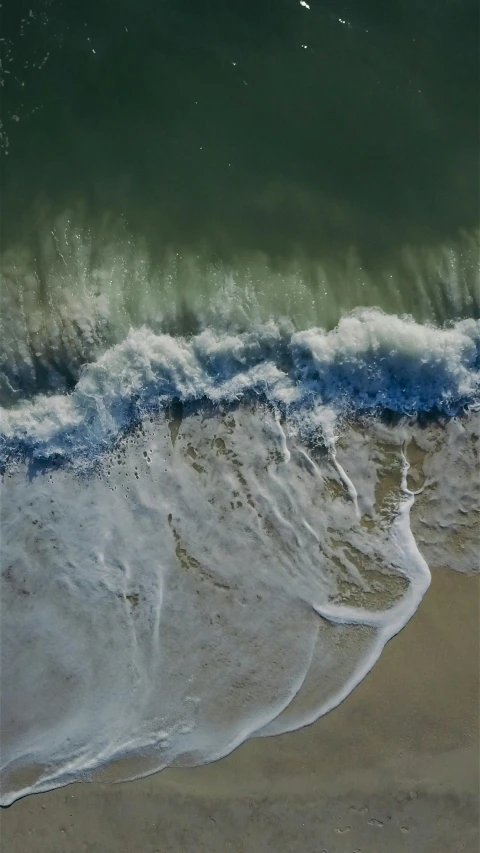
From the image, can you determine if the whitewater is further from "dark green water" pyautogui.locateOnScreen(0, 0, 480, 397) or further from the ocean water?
"dark green water" pyautogui.locateOnScreen(0, 0, 480, 397)

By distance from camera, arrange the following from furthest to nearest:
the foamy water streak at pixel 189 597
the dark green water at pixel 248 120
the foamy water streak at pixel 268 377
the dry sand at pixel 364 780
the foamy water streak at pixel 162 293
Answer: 1. the dark green water at pixel 248 120
2. the foamy water streak at pixel 162 293
3. the foamy water streak at pixel 268 377
4. the foamy water streak at pixel 189 597
5. the dry sand at pixel 364 780

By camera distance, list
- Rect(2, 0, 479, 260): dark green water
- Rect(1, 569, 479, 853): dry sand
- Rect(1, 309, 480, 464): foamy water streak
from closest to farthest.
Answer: Rect(1, 569, 479, 853): dry sand → Rect(1, 309, 480, 464): foamy water streak → Rect(2, 0, 479, 260): dark green water

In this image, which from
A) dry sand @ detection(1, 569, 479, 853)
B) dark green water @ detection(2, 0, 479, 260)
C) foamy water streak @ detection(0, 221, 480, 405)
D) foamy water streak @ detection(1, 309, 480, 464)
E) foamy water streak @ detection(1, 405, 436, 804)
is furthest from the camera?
dark green water @ detection(2, 0, 479, 260)

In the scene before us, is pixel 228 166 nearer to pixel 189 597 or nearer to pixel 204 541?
pixel 204 541

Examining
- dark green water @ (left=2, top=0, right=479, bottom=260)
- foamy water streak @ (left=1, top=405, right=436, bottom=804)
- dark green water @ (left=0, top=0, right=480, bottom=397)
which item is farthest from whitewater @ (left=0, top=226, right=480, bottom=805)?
dark green water @ (left=2, top=0, right=479, bottom=260)

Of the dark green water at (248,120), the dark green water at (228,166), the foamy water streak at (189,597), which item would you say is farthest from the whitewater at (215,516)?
the dark green water at (248,120)

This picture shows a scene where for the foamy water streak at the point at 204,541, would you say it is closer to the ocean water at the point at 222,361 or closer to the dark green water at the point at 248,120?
the ocean water at the point at 222,361

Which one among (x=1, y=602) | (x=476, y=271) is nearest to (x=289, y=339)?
(x=476, y=271)
